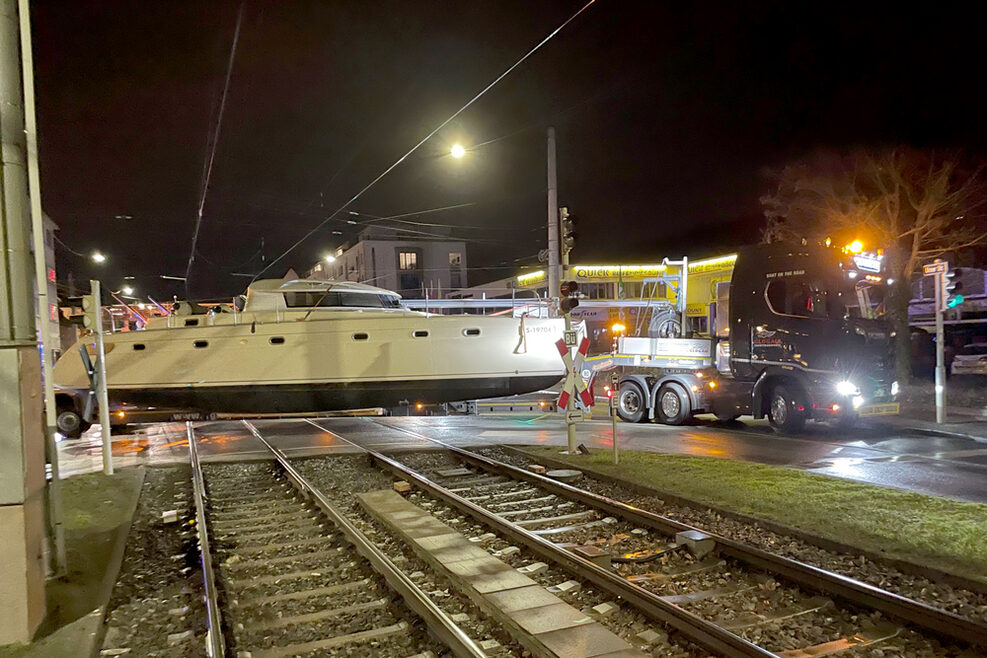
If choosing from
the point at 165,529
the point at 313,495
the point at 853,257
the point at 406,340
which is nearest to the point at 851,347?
the point at 853,257

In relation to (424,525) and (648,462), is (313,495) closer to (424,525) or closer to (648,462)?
(424,525)

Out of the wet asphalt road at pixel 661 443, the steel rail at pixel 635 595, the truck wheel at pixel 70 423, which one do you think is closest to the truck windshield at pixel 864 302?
the wet asphalt road at pixel 661 443

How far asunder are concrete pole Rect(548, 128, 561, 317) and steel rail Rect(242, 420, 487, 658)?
A: 7506mm

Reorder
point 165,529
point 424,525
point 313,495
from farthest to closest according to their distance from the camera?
point 313,495
point 165,529
point 424,525

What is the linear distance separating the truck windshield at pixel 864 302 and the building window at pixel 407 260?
1738 inches

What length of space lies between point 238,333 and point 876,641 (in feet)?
36.6

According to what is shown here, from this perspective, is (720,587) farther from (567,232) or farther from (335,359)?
(335,359)

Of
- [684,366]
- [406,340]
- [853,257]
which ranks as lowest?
[684,366]

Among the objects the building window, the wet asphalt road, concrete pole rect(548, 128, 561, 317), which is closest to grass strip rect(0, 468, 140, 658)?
the wet asphalt road

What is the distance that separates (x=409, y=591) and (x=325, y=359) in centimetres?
829

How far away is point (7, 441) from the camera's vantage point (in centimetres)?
361

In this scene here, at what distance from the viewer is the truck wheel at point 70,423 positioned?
12.9 metres

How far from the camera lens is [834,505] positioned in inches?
248

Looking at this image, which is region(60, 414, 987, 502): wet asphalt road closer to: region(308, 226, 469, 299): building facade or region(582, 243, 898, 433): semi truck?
region(582, 243, 898, 433): semi truck
